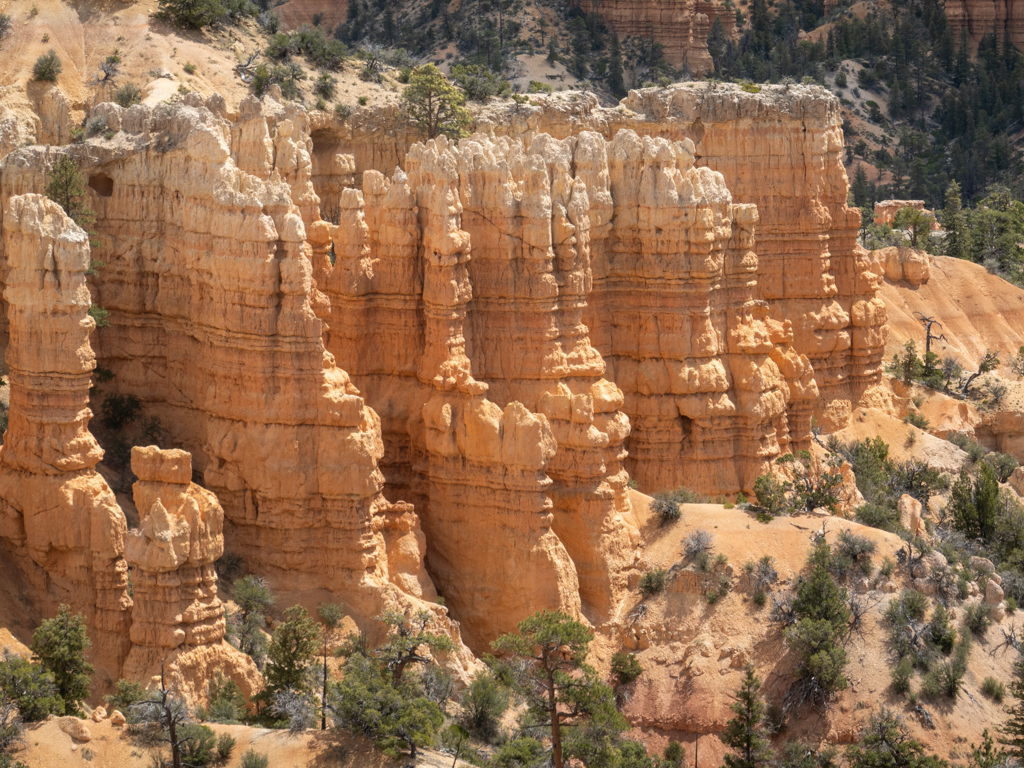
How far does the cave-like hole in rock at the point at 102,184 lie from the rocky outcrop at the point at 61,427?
7.79m

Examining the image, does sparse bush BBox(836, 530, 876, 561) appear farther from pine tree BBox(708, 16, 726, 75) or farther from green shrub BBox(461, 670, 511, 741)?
pine tree BBox(708, 16, 726, 75)

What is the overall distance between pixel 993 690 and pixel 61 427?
88.7 ft

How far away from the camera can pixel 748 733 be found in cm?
4888

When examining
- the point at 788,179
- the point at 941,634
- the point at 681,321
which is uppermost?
the point at 788,179

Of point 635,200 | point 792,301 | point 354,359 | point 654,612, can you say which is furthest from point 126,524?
point 792,301

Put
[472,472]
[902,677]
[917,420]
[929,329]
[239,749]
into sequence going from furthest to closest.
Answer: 1. [929,329]
2. [917,420]
3. [472,472]
4. [902,677]
5. [239,749]

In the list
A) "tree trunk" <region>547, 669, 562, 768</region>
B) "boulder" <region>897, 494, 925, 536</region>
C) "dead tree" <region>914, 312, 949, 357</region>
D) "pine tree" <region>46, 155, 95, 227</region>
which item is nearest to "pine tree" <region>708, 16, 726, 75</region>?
"dead tree" <region>914, 312, 949, 357</region>

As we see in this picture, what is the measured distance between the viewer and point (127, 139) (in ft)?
175

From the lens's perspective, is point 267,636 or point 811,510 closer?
point 267,636

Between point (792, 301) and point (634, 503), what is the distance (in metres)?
20.9

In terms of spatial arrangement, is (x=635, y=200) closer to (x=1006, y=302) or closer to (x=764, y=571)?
(x=764, y=571)

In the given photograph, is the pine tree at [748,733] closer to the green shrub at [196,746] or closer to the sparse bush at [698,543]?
the sparse bush at [698,543]

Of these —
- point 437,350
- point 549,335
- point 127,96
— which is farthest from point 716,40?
point 437,350

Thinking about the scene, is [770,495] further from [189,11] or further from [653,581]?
[189,11]
